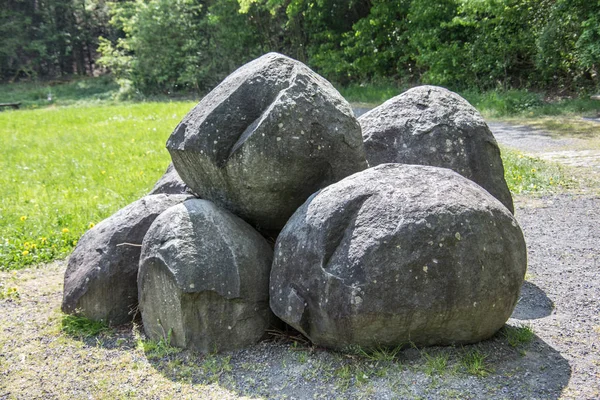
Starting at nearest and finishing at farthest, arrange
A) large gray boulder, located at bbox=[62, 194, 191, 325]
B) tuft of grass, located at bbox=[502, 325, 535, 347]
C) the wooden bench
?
tuft of grass, located at bbox=[502, 325, 535, 347]
large gray boulder, located at bbox=[62, 194, 191, 325]
the wooden bench

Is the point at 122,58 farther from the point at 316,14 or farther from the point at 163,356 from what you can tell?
the point at 163,356

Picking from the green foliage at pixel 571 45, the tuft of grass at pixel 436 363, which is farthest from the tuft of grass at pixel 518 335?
the green foliage at pixel 571 45

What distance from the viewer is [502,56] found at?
17172 mm

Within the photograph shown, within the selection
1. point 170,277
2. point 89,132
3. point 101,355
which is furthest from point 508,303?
point 89,132

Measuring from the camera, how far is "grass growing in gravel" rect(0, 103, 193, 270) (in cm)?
709

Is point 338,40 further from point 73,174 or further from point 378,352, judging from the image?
point 378,352

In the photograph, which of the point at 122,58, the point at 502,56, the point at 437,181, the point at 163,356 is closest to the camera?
the point at 437,181

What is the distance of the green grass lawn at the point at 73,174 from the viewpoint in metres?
7.13

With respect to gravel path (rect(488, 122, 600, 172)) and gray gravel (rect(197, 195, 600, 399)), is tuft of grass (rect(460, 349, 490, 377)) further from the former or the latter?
gravel path (rect(488, 122, 600, 172))

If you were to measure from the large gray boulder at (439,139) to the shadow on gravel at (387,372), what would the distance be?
172 cm

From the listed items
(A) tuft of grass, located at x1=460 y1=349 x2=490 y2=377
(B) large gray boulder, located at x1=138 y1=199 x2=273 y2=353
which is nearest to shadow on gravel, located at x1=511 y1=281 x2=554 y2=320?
(A) tuft of grass, located at x1=460 y1=349 x2=490 y2=377

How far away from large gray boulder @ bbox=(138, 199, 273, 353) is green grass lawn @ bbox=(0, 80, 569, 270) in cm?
274

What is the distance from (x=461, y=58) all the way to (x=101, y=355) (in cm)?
1586

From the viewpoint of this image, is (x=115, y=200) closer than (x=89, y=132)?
Yes
